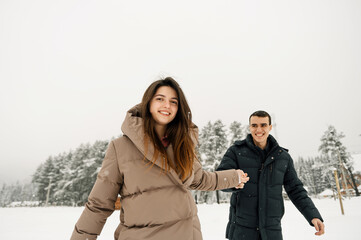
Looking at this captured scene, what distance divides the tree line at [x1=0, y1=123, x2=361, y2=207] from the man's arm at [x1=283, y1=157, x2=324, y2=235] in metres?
16.6

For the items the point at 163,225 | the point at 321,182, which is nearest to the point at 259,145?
the point at 163,225

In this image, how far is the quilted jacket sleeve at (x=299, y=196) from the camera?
3395 millimetres

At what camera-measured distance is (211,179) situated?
8.75 feet

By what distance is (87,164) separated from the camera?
37.6 metres

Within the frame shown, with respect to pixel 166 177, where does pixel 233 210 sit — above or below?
below

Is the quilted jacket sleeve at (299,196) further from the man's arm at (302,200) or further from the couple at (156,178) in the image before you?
the couple at (156,178)

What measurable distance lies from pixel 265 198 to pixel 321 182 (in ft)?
211

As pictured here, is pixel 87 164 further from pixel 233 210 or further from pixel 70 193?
pixel 233 210

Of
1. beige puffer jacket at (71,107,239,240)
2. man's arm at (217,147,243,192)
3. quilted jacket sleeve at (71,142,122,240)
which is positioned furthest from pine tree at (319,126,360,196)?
quilted jacket sleeve at (71,142,122,240)

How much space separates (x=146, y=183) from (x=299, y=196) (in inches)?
120

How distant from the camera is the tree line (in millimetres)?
31281

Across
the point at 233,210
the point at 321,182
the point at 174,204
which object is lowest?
the point at 321,182

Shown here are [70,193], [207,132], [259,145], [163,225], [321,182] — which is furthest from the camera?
[321,182]

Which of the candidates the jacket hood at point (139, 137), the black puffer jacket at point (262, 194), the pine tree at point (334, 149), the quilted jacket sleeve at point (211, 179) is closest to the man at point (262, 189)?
the black puffer jacket at point (262, 194)
